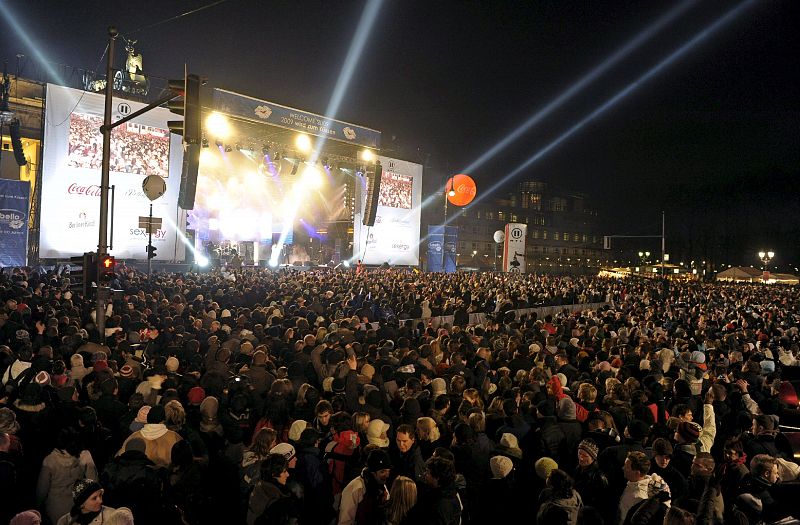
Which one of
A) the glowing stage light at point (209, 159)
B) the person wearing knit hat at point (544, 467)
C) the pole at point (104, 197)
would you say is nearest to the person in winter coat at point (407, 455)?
the person wearing knit hat at point (544, 467)

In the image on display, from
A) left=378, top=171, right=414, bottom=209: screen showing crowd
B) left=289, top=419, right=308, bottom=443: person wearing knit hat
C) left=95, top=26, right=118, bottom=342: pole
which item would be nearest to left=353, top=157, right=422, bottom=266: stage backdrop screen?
left=378, top=171, right=414, bottom=209: screen showing crowd

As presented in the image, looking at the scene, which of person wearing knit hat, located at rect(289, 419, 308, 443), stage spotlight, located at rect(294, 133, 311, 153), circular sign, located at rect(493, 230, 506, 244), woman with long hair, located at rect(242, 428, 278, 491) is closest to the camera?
woman with long hair, located at rect(242, 428, 278, 491)

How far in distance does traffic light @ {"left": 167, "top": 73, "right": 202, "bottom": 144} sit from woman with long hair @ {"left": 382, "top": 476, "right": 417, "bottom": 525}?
4984 millimetres

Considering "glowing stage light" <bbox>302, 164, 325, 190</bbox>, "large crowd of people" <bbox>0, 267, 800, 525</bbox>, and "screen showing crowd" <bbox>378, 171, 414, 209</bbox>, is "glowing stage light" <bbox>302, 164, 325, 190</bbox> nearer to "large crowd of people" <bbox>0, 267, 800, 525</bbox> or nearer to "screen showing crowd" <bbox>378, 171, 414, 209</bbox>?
"screen showing crowd" <bbox>378, 171, 414, 209</bbox>

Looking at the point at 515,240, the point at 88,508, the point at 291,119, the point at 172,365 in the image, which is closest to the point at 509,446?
the point at 88,508

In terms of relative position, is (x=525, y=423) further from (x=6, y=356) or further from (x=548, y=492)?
(x=6, y=356)

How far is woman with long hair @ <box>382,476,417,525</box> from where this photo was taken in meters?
3.56

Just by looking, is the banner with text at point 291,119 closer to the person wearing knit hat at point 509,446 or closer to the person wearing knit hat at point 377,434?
the person wearing knit hat at point 377,434

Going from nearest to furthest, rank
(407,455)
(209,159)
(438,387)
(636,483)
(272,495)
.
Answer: (272,495), (636,483), (407,455), (438,387), (209,159)

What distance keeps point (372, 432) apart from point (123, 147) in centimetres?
2389

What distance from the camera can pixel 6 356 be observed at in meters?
6.88

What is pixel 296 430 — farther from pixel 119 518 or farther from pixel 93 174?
pixel 93 174

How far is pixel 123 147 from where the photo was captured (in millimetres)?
24141

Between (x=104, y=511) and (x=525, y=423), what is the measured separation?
3801 mm
